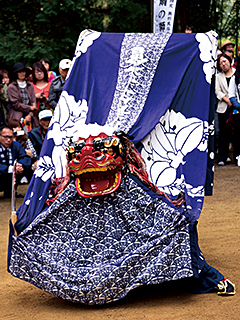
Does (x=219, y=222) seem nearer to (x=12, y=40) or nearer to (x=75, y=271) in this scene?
(x=75, y=271)

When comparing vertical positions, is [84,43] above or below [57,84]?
above

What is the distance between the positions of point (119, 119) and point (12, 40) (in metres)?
6.68

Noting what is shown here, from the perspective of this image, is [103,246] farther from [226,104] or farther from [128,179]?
[226,104]

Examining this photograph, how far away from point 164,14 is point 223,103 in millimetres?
1820

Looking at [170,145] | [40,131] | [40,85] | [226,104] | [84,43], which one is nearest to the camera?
[170,145]

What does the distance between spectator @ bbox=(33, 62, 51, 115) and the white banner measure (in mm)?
2120

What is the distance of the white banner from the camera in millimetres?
8227

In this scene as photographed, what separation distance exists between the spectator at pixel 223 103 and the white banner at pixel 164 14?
1.06m

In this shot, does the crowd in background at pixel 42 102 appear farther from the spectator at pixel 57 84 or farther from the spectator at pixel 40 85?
the spectator at pixel 57 84

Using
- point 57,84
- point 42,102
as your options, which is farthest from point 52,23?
point 57,84

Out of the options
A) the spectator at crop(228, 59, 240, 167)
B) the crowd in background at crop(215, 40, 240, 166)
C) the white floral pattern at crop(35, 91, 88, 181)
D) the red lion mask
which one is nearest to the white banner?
the crowd in background at crop(215, 40, 240, 166)

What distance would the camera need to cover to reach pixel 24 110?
8.40 meters

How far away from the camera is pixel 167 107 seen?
14.2 ft

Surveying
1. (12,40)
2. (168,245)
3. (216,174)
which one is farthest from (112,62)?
(12,40)
